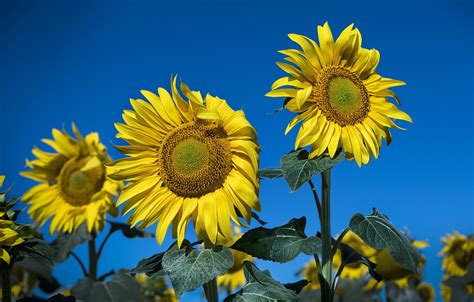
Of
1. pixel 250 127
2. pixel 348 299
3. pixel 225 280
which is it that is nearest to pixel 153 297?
pixel 225 280

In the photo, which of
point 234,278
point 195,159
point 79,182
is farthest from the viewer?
point 234,278

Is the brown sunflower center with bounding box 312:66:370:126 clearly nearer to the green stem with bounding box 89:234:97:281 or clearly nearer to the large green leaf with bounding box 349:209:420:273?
the large green leaf with bounding box 349:209:420:273

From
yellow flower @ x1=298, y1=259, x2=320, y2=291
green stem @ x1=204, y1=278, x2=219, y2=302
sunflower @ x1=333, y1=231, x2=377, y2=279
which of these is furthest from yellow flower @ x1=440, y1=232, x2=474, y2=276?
green stem @ x1=204, y1=278, x2=219, y2=302

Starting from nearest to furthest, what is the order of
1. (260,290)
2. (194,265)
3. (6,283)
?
(194,265) < (260,290) < (6,283)

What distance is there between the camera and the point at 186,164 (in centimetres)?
226

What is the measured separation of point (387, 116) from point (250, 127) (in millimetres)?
660

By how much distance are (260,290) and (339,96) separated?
83 centimetres

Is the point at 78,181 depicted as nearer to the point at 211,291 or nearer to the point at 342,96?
the point at 211,291

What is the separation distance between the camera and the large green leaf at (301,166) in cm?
213

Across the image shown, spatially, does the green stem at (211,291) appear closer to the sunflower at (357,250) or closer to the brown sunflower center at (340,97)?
the brown sunflower center at (340,97)

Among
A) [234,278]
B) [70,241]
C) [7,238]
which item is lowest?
[7,238]

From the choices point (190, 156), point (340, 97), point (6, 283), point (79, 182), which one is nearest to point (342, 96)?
point (340, 97)

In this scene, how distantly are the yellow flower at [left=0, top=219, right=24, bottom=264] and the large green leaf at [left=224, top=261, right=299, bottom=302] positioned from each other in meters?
0.81

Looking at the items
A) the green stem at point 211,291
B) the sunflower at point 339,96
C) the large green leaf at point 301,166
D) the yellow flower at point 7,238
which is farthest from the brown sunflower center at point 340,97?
the yellow flower at point 7,238
